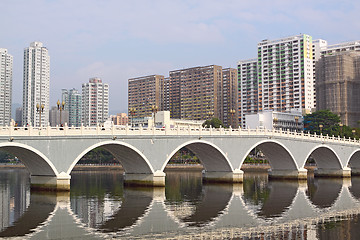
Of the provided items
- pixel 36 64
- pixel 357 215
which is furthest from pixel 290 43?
pixel 357 215

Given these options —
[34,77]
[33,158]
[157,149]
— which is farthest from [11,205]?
[34,77]

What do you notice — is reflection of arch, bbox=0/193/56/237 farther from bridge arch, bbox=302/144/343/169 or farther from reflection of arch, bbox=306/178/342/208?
bridge arch, bbox=302/144/343/169

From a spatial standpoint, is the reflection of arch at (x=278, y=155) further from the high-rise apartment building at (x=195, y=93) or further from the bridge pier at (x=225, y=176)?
the high-rise apartment building at (x=195, y=93)

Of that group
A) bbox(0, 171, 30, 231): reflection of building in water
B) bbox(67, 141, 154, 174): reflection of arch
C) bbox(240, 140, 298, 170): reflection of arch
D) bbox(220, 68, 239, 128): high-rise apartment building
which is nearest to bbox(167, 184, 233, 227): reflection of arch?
bbox(67, 141, 154, 174): reflection of arch

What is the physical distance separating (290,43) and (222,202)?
100921mm

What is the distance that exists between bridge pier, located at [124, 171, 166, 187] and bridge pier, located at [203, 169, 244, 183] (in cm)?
870

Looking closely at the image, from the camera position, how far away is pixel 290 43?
12662 centimetres

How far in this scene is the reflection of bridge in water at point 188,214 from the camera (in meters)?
21.8

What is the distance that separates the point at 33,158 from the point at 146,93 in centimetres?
13215

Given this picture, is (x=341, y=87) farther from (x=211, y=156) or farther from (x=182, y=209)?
(x=182, y=209)

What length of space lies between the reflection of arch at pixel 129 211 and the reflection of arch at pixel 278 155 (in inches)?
715

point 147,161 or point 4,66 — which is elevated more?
point 4,66

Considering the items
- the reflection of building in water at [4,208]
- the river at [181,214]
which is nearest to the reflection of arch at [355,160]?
the river at [181,214]

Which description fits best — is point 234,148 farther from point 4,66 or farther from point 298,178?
point 4,66
